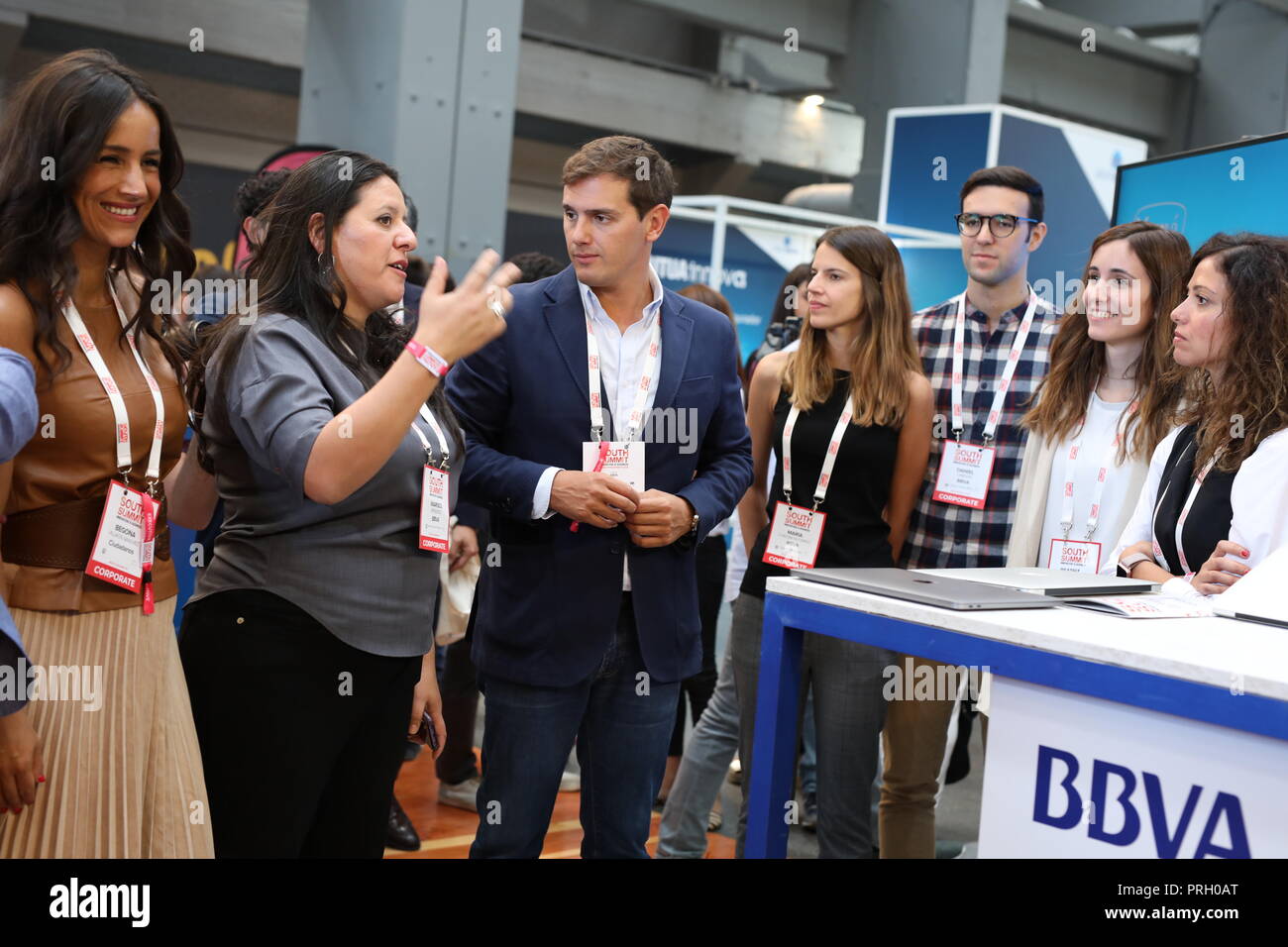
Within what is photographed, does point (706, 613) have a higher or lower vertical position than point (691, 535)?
lower

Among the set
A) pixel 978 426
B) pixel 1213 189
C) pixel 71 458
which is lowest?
pixel 71 458

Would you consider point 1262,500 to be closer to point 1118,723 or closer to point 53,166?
point 1118,723

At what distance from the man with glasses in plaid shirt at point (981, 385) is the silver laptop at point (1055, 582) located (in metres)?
0.77

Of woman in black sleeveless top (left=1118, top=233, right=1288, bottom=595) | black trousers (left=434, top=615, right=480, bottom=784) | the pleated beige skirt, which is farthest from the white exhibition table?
black trousers (left=434, top=615, right=480, bottom=784)

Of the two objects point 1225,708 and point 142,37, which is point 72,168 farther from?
point 142,37

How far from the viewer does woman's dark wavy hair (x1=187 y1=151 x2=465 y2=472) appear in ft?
6.18

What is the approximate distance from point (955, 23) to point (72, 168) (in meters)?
7.47

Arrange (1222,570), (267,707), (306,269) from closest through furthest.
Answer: (267,707)
(306,269)
(1222,570)

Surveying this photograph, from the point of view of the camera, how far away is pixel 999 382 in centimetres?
300

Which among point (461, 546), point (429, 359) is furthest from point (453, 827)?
point (429, 359)

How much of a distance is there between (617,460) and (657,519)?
0.14 metres

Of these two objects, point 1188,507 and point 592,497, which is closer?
point 592,497

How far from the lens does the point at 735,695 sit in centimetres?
314
